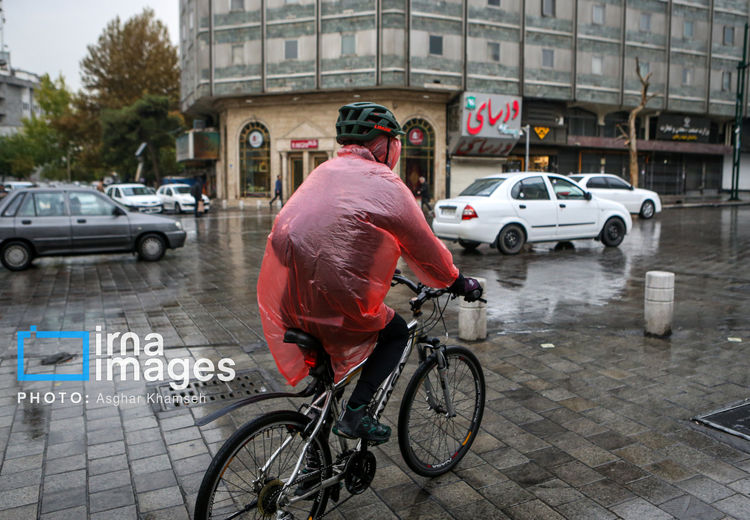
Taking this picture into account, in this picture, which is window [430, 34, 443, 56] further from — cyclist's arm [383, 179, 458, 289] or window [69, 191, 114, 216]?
cyclist's arm [383, 179, 458, 289]

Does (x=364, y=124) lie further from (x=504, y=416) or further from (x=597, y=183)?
(x=597, y=183)

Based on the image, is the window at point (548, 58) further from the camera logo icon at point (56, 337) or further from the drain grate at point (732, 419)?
the drain grate at point (732, 419)

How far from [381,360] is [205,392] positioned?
2433 mm

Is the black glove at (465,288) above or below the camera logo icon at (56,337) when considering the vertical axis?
above

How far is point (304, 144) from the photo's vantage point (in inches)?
1452

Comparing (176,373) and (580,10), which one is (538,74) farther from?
(176,373)

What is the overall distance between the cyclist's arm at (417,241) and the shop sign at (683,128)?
4305 cm

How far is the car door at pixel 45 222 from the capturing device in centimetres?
1141

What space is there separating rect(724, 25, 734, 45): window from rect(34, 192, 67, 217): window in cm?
4454

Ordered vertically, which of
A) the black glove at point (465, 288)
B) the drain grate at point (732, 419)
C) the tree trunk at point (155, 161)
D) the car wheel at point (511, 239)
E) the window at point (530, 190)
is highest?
the tree trunk at point (155, 161)

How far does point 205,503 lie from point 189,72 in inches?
1721

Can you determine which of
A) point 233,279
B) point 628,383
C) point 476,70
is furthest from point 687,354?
point 476,70

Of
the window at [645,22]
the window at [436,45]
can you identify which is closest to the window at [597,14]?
the window at [645,22]

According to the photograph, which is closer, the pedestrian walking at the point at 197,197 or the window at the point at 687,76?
the pedestrian walking at the point at 197,197
